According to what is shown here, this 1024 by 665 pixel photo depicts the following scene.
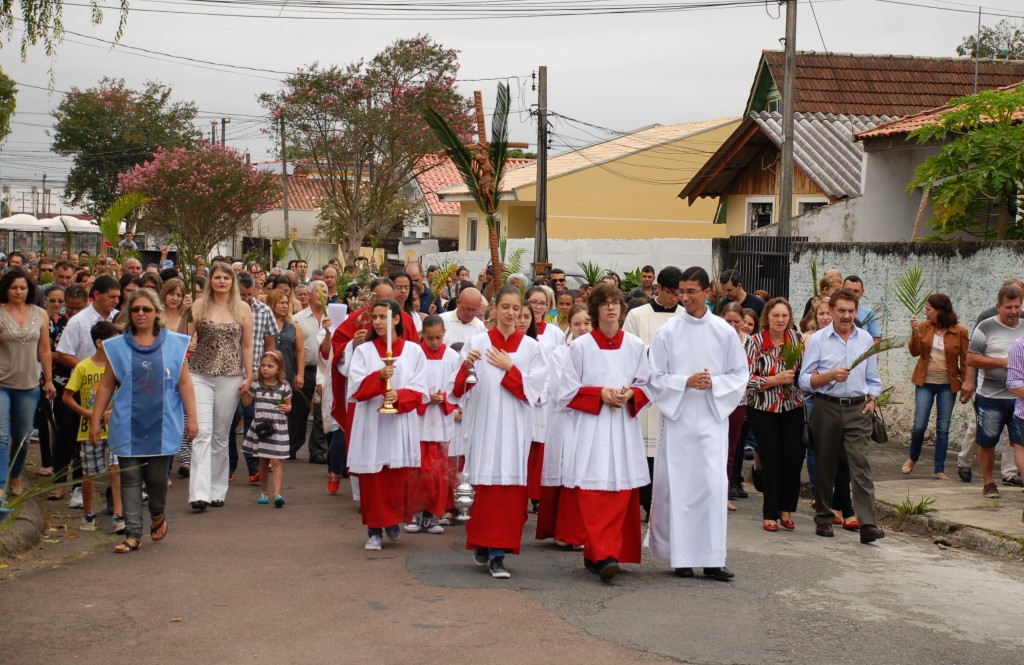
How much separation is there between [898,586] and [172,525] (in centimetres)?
547

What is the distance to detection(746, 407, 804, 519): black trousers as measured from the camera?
35.3 ft

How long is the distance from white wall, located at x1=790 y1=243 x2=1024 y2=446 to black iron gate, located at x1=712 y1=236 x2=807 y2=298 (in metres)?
1.21

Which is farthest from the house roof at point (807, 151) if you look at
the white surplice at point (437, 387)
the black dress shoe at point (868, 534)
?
the white surplice at point (437, 387)

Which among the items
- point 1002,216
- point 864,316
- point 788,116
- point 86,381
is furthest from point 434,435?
point 788,116

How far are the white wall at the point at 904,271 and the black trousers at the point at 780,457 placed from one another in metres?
4.80

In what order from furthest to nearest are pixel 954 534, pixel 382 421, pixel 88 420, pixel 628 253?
pixel 628 253, pixel 954 534, pixel 88 420, pixel 382 421

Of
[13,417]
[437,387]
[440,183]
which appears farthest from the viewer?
[440,183]

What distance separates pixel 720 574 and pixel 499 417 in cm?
181

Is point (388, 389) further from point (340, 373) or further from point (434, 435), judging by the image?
point (340, 373)

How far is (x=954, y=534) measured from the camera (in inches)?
427

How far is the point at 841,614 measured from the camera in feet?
25.6

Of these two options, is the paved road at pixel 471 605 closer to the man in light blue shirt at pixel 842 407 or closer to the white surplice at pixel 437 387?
the man in light blue shirt at pixel 842 407

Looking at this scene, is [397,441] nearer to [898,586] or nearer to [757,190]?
[898,586]

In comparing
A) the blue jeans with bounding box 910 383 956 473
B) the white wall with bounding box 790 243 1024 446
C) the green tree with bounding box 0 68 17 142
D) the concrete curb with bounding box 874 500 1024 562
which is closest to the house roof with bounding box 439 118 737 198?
the green tree with bounding box 0 68 17 142
